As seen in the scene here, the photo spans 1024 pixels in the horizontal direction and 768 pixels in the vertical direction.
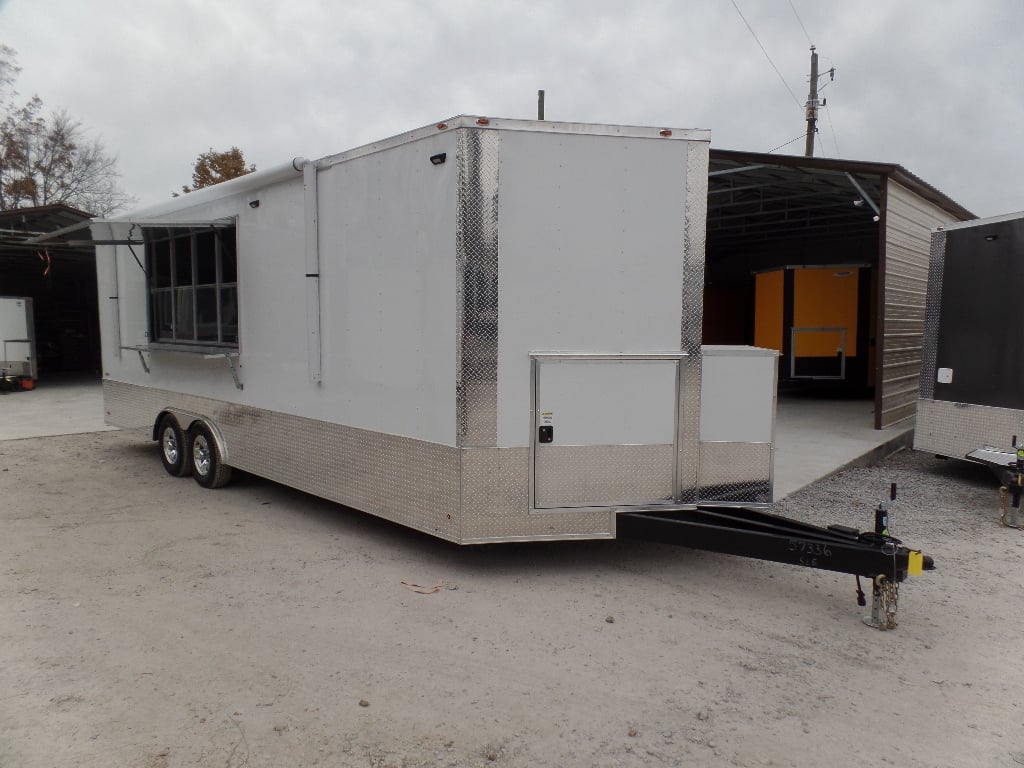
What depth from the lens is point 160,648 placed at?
3688mm

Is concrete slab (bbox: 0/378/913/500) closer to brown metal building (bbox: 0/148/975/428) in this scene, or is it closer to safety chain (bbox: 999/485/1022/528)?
brown metal building (bbox: 0/148/975/428)

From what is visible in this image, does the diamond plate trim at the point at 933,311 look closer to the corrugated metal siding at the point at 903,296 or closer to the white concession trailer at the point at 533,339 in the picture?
the corrugated metal siding at the point at 903,296

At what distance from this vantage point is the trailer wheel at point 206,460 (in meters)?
6.93

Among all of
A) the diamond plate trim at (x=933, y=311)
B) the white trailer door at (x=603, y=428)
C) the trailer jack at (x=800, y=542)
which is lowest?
the trailer jack at (x=800, y=542)

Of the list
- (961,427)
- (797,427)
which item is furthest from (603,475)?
(797,427)

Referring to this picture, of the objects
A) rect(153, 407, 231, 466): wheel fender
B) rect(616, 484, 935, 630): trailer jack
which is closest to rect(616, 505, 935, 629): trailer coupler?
rect(616, 484, 935, 630): trailer jack

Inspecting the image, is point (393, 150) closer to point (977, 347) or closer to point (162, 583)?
point (162, 583)

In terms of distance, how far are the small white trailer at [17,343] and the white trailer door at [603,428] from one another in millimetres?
17160

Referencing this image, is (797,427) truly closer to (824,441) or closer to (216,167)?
(824,441)

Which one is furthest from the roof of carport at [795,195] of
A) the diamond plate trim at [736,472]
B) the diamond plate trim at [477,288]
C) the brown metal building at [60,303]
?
the brown metal building at [60,303]

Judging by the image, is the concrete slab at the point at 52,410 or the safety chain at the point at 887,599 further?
the concrete slab at the point at 52,410

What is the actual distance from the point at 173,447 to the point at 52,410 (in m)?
8.22

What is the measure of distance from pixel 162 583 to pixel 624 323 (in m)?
3.37

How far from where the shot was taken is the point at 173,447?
25.2 feet
